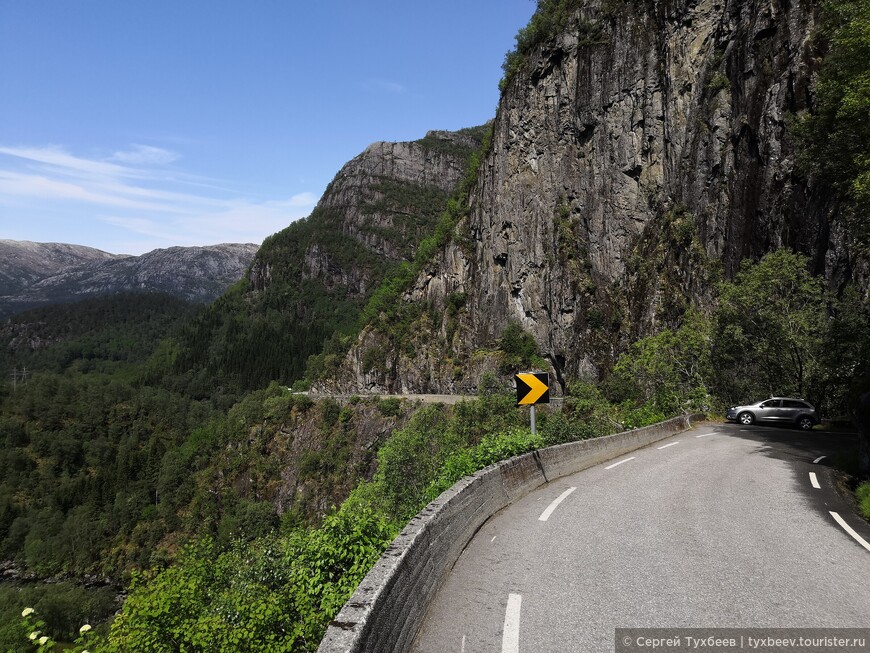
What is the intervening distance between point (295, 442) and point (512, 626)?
86945 mm

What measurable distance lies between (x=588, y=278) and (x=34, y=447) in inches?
5997

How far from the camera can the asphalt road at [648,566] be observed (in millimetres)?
5121

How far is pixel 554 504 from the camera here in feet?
31.9

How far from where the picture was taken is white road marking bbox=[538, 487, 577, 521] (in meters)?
8.83

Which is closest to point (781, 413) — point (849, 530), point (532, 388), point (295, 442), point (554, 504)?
point (849, 530)

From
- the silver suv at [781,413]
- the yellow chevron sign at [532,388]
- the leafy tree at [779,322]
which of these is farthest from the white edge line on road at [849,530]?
the leafy tree at [779,322]

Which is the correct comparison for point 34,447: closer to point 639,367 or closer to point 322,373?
point 322,373

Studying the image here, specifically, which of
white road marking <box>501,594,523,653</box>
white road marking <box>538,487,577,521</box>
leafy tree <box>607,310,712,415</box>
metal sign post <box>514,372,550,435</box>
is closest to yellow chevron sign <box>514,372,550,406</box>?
metal sign post <box>514,372,550,435</box>

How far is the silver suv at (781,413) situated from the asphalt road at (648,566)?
1473 centimetres

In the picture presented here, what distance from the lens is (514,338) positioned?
81.6 metres

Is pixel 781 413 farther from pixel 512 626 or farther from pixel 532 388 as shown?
pixel 512 626

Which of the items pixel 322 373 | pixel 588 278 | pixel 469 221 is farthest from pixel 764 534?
pixel 322 373

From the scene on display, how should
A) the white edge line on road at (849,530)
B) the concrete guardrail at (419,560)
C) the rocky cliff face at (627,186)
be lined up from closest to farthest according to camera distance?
the concrete guardrail at (419,560), the white edge line on road at (849,530), the rocky cliff face at (627,186)

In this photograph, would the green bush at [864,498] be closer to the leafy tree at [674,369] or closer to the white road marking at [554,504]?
the white road marking at [554,504]
